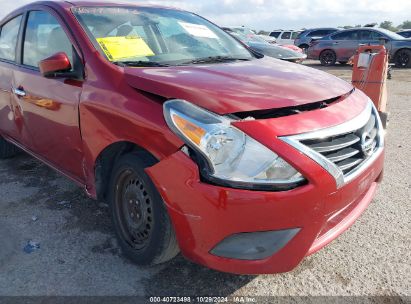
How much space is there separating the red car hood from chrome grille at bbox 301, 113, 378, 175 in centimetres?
26

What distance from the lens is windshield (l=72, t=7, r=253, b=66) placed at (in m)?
2.82

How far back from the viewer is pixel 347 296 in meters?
2.33

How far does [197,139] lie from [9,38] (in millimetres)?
2990

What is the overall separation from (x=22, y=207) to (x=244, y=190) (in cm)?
238

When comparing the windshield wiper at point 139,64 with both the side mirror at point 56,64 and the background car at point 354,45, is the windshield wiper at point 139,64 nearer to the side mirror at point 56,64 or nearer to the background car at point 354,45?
the side mirror at point 56,64

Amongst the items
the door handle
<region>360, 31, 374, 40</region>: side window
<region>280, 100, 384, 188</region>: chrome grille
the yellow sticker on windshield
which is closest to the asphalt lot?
<region>280, 100, 384, 188</region>: chrome grille

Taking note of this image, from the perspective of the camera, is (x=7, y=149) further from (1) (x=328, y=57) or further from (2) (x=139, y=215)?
(1) (x=328, y=57)

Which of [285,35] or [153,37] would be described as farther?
[285,35]

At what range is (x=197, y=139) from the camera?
199 centimetres

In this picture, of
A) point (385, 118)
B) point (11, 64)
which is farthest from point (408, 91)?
point (11, 64)

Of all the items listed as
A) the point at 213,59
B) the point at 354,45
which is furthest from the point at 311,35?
the point at 213,59

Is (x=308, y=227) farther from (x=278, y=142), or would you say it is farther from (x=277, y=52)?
(x=277, y=52)

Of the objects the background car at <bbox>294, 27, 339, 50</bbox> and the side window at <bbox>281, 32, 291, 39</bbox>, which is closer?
the background car at <bbox>294, 27, 339, 50</bbox>

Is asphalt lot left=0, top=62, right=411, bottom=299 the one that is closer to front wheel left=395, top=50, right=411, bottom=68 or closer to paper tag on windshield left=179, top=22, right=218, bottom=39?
paper tag on windshield left=179, top=22, right=218, bottom=39
